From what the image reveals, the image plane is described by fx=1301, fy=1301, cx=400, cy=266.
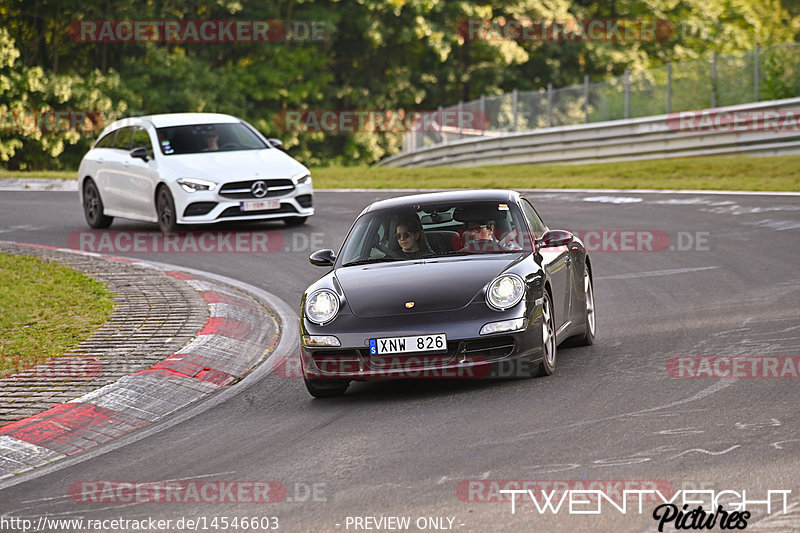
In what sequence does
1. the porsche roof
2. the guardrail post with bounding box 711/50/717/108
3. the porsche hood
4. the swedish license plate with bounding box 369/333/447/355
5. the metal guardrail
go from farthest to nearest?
the guardrail post with bounding box 711/50/717/108 < the metal guardrail < the porsche roof < the porsche hood < the swedish license plate with bounding box 369/333/447/355

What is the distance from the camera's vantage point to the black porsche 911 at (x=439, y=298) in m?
8.18

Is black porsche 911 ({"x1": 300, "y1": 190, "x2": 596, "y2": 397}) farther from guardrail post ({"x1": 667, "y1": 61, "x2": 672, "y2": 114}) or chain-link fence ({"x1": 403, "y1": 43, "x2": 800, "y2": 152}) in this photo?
guardrail post ({"x1": 667, "y1": 61, "x2": 672, "y2": 114})

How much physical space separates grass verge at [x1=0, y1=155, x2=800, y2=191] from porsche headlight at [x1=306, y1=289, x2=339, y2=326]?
17672 mm

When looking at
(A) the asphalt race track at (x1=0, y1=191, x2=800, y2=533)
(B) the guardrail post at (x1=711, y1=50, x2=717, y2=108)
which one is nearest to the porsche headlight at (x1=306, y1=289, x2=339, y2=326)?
(A) the asphalt race track at (x1=0, y1=191, x2=800, y2=533)

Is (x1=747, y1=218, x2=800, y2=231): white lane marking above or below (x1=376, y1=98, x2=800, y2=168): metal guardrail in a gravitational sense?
above

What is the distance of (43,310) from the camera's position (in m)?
11.9

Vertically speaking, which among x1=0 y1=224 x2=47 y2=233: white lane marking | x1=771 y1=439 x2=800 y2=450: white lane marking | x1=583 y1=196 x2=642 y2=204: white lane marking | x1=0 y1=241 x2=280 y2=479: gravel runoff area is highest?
x1=771 y1=439 x2=800 y2=450: white lane marking

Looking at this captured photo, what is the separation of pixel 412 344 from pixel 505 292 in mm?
730

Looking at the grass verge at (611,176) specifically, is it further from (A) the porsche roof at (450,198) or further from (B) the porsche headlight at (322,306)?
(B) the porsche headlight at (322,306)

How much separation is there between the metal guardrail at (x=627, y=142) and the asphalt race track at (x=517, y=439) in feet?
60.6

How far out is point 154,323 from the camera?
11156 mm

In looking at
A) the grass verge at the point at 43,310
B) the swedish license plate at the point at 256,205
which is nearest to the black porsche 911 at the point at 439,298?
the grass verge at the point at 43,310

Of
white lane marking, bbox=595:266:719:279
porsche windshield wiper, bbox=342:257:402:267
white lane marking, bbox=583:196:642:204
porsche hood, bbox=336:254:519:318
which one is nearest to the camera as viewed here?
porsche hood, bbox=336:254:519:318

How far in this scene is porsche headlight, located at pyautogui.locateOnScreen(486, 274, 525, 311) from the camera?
8.33 metres
